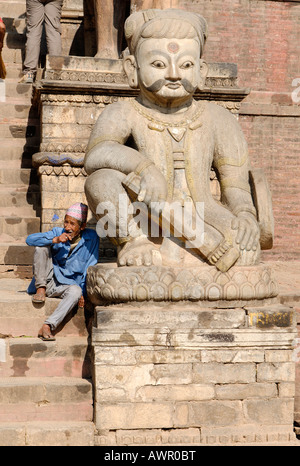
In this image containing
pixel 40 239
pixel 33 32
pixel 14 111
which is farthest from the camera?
pixel 33 32

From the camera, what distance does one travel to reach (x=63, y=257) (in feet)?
19.9

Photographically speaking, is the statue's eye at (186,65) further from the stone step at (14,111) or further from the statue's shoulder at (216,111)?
the stone step at (14,111)

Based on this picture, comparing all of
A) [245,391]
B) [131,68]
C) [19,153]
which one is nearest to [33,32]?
[19,153]

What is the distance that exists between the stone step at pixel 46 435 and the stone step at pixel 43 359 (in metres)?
0.60

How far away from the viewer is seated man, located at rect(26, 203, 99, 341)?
5.99 metres

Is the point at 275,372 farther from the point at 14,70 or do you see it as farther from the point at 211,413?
the point at 14,70

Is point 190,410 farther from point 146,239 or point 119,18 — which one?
point 119,18

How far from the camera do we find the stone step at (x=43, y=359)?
5562 mm

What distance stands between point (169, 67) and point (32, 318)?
85.2 inches

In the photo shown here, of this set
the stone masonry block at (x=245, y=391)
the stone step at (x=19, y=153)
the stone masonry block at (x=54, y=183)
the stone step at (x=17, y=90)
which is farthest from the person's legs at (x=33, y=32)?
the stone masonry block at (x=245, y=391)

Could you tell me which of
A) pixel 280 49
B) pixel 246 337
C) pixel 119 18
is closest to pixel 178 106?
pixel 246 337

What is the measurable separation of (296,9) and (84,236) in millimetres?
6704

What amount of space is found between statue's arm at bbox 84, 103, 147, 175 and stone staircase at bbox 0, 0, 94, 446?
1205mm

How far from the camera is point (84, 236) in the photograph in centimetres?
616
